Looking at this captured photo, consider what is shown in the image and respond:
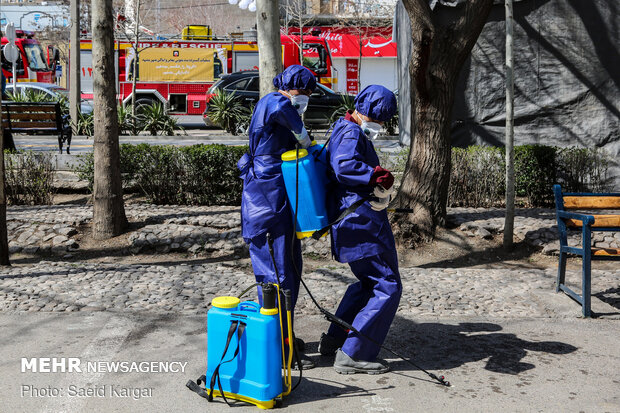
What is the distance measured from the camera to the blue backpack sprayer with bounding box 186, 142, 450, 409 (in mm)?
3818

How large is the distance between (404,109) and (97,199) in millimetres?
6179

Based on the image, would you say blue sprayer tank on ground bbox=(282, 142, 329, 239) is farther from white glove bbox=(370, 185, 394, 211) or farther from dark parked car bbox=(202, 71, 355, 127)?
dark parked car bbox=(202, 71, 355, 127)

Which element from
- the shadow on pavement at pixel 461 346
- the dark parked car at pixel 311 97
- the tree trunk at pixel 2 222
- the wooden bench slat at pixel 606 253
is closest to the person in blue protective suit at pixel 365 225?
the shadow on pavement at pixel 461 346

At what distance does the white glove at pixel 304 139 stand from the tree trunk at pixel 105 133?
4.39 metres

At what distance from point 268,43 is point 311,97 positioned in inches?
473

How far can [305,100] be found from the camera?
4484mm

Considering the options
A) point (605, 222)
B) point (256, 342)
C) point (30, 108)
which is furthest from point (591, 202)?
point (30, 108)

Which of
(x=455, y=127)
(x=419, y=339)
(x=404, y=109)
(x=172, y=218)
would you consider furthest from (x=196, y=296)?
(x=404, y=109)

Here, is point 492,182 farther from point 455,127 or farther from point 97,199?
point 97,199

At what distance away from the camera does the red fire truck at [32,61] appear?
2881 cm

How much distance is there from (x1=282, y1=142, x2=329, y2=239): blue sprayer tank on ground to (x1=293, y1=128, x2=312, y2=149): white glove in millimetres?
67

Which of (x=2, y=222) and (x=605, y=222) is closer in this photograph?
(x=605, y=222)

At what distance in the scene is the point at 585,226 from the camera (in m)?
5.55

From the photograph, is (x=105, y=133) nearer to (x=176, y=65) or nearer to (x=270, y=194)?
(x=270, y=194)
